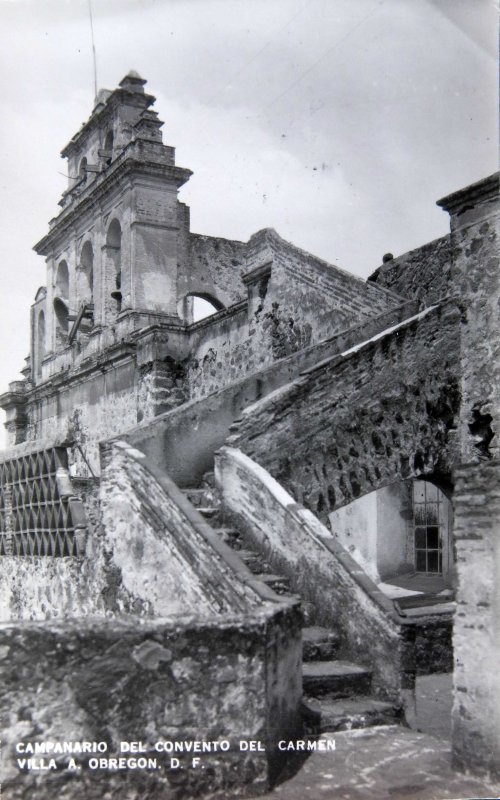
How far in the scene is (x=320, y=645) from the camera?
651 centimetres

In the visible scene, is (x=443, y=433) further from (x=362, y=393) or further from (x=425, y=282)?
(x=425, y=282)

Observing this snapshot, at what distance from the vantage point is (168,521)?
23.2 ft

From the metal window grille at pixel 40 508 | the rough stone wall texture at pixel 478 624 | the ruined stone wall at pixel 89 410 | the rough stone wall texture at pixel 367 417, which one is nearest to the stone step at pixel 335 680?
the rough stone wall texture at pixel 478 624

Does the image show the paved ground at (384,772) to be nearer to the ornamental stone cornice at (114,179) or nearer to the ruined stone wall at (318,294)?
the ruined stone wall at (318,294)

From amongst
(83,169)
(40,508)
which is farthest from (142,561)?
(83,169)

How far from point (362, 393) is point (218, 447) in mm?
1600

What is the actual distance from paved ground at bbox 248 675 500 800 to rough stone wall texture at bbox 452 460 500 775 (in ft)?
0.60

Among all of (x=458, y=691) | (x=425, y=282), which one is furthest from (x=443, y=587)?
(x=458, y=691)

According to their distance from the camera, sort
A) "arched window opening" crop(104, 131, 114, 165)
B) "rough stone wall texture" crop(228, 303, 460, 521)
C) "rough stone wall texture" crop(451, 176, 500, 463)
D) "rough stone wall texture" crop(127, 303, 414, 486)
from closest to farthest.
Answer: "rough stone wall texture" crop(451, 176, 500, 463) < "rough stone wall texture" crop(228, 303, 460, 521) < "rough stone wall texture" crop(127, 303, 414, 486) < "arched window opening" crop(104, 131, 114, 165)

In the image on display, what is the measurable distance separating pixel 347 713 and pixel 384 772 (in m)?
0.80

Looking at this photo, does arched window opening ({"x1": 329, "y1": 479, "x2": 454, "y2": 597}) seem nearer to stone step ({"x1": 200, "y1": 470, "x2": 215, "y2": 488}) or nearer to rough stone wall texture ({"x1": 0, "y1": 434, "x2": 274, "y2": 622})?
stone step ({"x1": 200, "y1": 470, "x2": 215, "y2": 488})

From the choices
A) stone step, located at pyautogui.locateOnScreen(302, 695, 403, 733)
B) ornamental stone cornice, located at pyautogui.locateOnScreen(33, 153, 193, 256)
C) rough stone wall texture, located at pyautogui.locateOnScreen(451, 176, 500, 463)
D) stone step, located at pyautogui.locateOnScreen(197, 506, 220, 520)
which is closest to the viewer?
stone step, located at pyautogui.locateOnScreen(302, 695, 403, 733)

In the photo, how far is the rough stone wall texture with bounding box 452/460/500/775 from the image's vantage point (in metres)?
4.76

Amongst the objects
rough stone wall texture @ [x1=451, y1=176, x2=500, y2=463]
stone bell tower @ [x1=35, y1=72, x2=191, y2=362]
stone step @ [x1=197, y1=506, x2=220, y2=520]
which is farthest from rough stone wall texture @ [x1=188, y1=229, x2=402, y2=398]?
stone bell tower @ [x1=35, y1=72, x2=191, y2=362]
